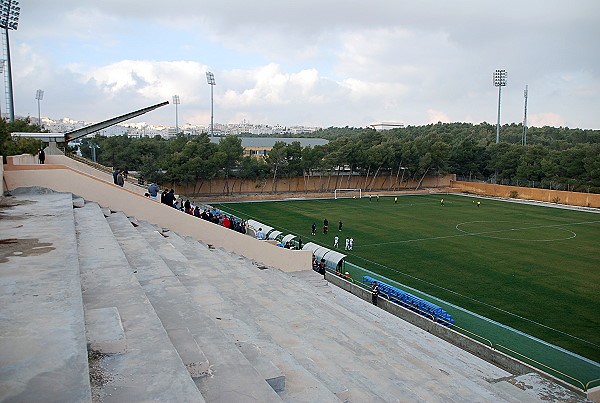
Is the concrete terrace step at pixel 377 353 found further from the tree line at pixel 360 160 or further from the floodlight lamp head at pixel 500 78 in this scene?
the floodlight lamp head at pixel 500 78

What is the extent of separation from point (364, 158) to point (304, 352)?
→ 58.5 metres

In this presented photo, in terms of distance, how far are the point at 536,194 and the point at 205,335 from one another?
193 feet

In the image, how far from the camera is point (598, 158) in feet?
176

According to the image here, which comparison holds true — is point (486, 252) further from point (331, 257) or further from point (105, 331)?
point (105, 331)

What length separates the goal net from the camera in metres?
59.4

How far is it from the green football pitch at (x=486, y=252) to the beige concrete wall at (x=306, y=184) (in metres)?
8.45

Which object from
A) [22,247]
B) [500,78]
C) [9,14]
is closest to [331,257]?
[22,247]

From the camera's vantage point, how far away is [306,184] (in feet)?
207

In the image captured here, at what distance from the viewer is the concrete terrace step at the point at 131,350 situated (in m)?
3.83

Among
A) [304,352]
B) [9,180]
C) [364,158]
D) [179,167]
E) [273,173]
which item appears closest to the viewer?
[304,352]

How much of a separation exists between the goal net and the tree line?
3361mm

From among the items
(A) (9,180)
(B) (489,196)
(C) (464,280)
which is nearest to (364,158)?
(B) (489,196)

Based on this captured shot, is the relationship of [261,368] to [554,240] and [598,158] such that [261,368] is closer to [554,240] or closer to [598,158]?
[554,240]

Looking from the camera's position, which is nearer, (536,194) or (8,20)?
(8,20)
